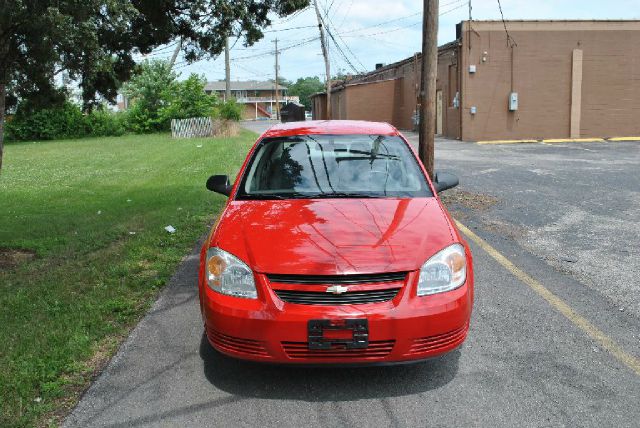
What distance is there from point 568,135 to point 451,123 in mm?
4950

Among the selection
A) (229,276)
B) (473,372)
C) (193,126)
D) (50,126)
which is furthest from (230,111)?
(473,372)

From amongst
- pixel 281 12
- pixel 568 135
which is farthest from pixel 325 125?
pixel 568 135

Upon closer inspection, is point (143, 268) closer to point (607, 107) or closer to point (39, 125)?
point (607, 107)

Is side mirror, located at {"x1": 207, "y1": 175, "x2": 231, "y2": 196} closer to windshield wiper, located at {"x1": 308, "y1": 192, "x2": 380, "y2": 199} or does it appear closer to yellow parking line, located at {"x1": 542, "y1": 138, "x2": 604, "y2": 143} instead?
windshield wiper, located at {"x1": 308, "y1": 192, "x2": 380, "y2": 199}

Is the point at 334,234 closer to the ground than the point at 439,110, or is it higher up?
closer to the ground

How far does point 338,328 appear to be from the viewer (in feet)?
11.7

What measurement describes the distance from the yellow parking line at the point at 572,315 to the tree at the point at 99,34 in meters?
4.40

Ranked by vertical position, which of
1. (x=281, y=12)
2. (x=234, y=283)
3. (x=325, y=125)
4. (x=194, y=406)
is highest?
(x=281, y=12)

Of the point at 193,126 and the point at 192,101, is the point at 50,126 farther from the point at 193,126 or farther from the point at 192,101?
the point at 193,126

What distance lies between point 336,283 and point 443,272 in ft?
2.21

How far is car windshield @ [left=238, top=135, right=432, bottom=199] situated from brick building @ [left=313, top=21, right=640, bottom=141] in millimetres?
22237

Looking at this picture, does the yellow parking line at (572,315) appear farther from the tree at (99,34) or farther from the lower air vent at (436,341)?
the tree at (99,34)

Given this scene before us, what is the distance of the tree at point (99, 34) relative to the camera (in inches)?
225

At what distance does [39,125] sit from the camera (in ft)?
132
